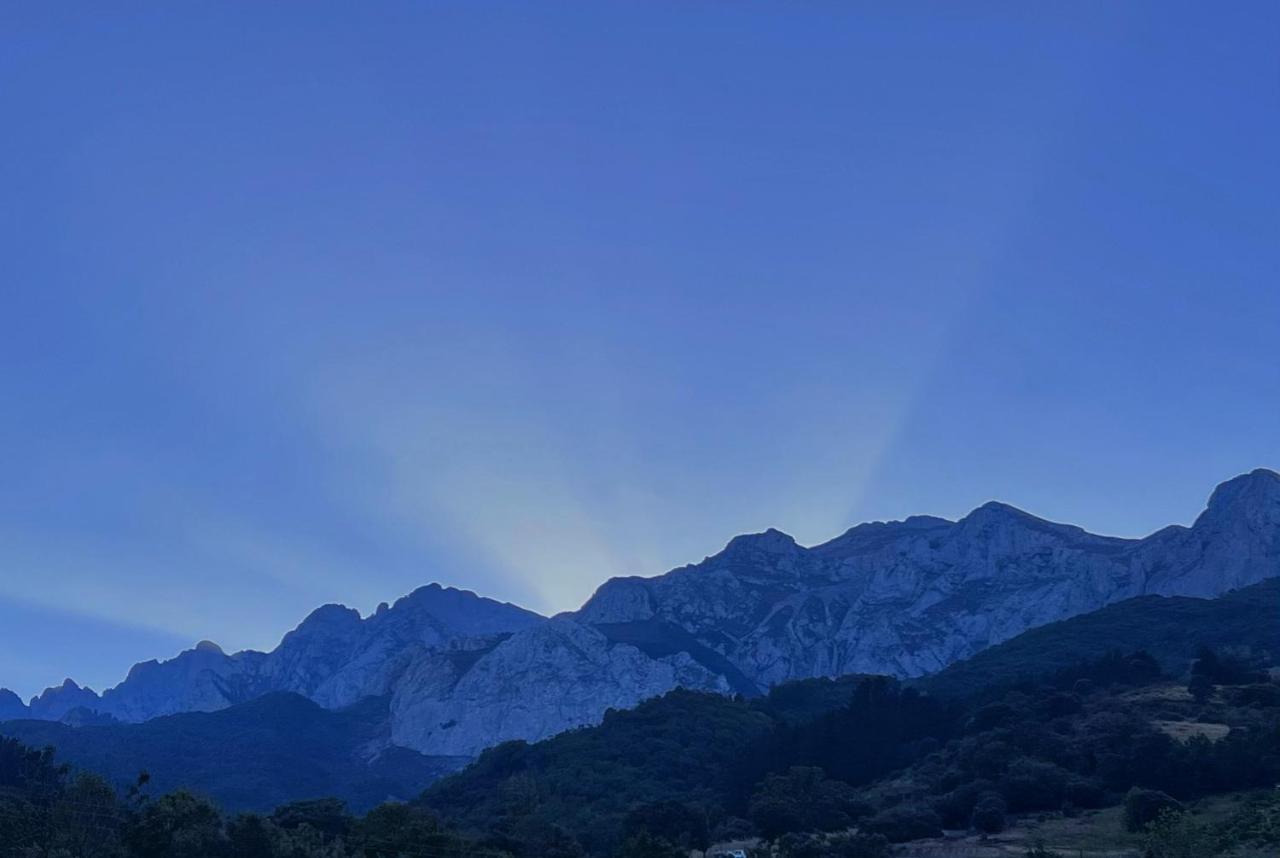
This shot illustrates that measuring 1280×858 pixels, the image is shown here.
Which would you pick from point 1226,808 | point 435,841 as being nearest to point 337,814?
point 435,841

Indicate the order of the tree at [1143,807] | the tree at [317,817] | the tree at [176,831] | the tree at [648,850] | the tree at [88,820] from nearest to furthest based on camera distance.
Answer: the tree at [88,820], the tree at [176,831], the tree at [648,850], the tree at [1143,807], the tree at [317,817]

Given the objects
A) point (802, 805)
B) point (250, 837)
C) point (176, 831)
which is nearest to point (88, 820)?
point (176, 831)

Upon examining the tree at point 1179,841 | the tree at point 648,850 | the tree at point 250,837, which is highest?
the tree at point 250,837

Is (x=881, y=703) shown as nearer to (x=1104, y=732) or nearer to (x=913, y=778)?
(x=913, y=778)

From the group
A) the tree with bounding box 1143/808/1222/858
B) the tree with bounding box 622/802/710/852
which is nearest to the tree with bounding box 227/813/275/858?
the tree with bounding box 622/802/710/852

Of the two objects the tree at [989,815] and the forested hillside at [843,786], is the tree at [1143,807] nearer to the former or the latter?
the forested hillside at [843,786]

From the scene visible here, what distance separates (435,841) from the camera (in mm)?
67125

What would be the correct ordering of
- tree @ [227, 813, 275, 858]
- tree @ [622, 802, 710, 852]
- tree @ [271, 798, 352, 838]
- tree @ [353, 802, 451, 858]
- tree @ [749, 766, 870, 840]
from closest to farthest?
tree @ [227, 813, 275, 858] < tree @ [353, 802, 451, 858] < tree @ [271, 798, 352, 838] < tree @ [622, 802, 710, 852] < tree @ [749, 766, 870, 840]

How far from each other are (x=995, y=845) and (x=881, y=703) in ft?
180

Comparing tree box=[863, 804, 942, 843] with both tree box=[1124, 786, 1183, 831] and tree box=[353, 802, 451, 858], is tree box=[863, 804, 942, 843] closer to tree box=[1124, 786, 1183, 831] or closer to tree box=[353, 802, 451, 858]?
tree box=[1124, 786, 1183, 831]

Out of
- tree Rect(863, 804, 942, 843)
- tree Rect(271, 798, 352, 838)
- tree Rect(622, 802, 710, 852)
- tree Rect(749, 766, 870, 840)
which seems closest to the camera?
tree Rect(271, 798, 352, 838)

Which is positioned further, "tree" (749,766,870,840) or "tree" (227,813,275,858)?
"tree" (749,766,870,840)

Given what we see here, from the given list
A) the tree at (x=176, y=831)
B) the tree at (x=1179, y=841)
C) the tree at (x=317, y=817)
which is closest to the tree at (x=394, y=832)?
the tree at (x=317, y=817)

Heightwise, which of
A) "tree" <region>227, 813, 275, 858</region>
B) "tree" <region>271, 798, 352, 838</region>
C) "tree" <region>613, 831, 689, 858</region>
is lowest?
"tree" <region>613, 831, 689, 858</region>
